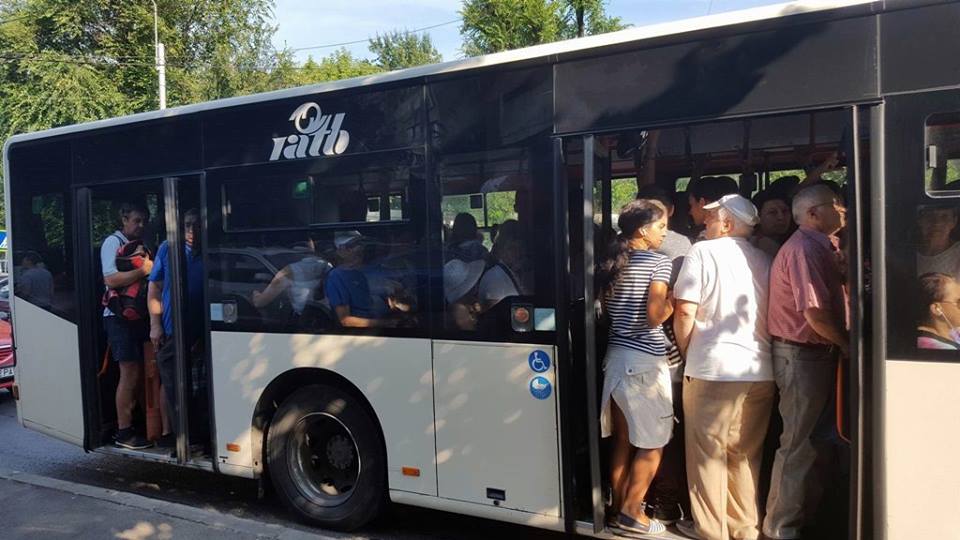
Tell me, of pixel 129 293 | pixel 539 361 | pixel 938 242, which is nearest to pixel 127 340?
pixel 129 293

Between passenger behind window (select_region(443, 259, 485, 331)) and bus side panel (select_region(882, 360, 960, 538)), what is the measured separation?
2120 millimetres

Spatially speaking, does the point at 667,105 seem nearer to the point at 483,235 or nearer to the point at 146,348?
the point at 483,235

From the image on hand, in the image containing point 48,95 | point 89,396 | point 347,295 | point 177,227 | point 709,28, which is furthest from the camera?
point 48,95

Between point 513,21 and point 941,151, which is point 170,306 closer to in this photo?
point 941,151

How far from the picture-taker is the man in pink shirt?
12.0 ft

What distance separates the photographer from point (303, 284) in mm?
4910

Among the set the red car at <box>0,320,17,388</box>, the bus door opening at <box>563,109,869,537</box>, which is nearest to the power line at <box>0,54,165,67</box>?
the red car at <box>0,320,17,388</box>

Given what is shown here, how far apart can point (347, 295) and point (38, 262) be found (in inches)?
130

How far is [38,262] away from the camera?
630 cm

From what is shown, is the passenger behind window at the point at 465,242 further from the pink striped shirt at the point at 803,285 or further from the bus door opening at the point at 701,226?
the pink striped shirt at the point at 803,285

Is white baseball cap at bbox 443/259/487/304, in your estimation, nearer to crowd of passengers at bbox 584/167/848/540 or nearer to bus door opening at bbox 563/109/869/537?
bus door opening at bbox 563/109/869/537

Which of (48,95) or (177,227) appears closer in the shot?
(177,227)

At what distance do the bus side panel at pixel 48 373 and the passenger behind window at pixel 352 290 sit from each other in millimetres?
2704

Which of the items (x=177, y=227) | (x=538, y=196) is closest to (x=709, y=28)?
(x=538, y=196)
